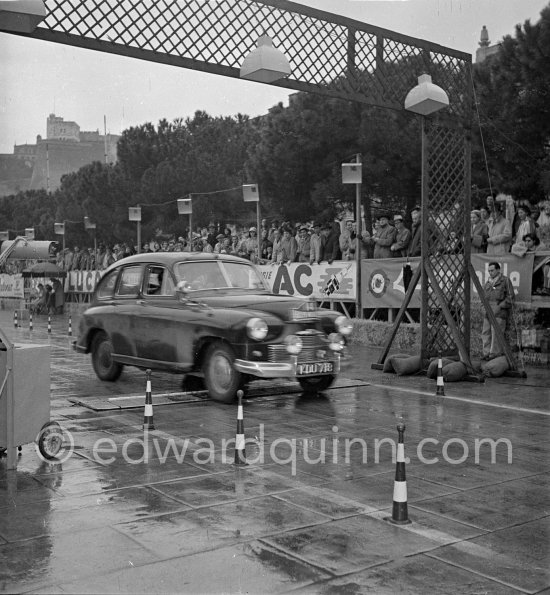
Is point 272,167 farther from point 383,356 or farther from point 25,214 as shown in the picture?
point 25,214

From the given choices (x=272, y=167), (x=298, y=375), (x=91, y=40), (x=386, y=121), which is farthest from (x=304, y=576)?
(x=272, y=167)

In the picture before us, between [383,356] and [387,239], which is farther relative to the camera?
[387,239]

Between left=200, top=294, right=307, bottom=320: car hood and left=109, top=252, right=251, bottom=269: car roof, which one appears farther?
left=109, top=252, right=251, bottom=269: car roof

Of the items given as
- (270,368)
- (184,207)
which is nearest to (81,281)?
(184,207)

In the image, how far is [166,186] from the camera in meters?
41.1

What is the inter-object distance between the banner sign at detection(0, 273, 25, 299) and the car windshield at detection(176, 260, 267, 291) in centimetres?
3205

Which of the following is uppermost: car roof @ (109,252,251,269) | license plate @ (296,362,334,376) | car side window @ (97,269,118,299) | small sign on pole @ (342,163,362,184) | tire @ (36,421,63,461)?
small sign on pole @ (342,163,362,184)

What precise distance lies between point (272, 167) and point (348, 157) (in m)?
3.10

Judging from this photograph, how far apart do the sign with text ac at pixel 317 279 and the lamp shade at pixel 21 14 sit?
36.7 ft

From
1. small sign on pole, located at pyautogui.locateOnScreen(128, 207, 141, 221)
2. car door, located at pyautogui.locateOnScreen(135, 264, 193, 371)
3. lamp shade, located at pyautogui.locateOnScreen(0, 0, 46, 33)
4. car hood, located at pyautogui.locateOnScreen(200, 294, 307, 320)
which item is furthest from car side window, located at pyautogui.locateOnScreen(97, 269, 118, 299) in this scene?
small sign on pole, located at pyautogui.locateOnScreen(128, 207, 141, 221)

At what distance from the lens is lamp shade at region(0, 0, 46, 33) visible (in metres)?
8.62

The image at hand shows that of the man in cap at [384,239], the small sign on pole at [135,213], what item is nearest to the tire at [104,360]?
the man in cap at [384,239]

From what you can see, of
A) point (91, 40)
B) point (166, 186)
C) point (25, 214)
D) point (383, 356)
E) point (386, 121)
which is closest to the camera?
point (91, 40)

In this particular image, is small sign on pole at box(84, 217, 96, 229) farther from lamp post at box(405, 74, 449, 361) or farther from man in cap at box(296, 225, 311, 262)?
lamp post at box(405, 74, 449, 361)
